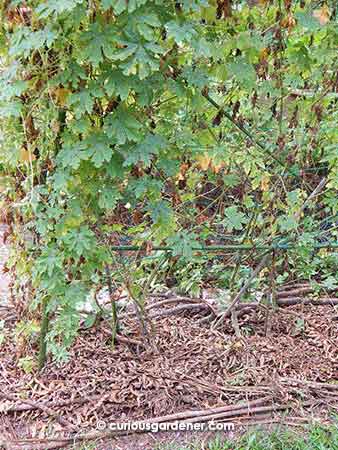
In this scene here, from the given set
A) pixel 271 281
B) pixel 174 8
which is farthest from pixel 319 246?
pixel 174 8

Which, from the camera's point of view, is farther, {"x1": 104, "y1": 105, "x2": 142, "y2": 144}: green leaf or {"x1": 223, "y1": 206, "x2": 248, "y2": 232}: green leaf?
{"x1": 223, "y1": 206, "x2": 248, "y2": 232}: green leaf

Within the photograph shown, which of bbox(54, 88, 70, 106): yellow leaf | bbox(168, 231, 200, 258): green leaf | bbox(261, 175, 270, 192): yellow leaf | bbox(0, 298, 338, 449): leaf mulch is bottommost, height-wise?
bbox(0, 298, 338, 449): leaf mulch

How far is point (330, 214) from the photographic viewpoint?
2.85 metres

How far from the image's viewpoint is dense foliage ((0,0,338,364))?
1448mm

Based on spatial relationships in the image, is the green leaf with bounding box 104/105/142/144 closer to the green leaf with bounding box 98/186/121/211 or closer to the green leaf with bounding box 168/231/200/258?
the green leaf with bounding box 98/186/121/211

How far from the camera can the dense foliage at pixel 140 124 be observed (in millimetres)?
1448

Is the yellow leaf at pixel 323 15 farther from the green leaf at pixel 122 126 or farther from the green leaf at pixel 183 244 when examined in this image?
the green leaf at pixel 183 244

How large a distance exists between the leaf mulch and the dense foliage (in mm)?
196

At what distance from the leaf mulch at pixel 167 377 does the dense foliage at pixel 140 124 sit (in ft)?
0.64

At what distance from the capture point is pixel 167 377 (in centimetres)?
205

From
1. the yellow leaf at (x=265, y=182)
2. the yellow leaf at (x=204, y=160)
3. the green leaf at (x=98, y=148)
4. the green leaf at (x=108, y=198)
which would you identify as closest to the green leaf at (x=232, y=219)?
the yellow leaf at (x=265, y=182)

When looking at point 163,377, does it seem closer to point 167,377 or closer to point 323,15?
point 167,377

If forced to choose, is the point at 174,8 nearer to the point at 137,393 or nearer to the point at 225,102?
the point at 225,102

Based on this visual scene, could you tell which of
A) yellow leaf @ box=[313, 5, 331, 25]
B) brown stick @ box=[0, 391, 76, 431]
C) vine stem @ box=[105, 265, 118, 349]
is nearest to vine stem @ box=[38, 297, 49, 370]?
brown stick @ box=[0, 391, 76, 431]
